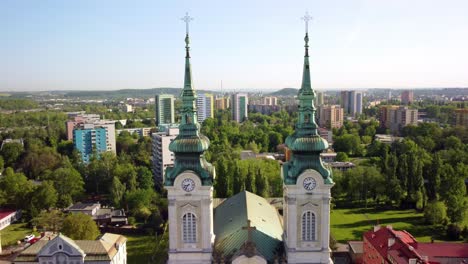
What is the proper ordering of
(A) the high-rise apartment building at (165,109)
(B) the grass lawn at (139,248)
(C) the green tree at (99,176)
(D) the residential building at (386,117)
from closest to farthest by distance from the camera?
(B) the grass lawn at (139,248), (C) the green tree at (99,176), (D) the residential building at (386,117), (A) the high-rise apartment building at (165,109)

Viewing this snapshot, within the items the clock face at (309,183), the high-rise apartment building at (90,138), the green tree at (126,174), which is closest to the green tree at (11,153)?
the high-rise apartment building at (90,138)

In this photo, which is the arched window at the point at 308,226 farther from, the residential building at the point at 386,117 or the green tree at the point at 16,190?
the residential building at the point at 386,117

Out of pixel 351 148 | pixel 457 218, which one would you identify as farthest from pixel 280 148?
pixel 457 218

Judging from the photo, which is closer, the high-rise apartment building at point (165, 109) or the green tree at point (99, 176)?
the green tree at point (99, 176)

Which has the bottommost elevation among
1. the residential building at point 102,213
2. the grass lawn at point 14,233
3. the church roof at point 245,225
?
the grass lawn at point 14,233

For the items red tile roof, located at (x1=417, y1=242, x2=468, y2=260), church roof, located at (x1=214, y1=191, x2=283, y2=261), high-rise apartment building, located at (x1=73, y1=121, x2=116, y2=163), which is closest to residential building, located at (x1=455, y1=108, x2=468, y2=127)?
red tile roof, located at (x1=417, y1=242, x2=468, y2=260)

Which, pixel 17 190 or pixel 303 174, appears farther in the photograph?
pixel 17 190

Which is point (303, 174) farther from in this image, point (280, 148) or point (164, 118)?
point (164, 118)
